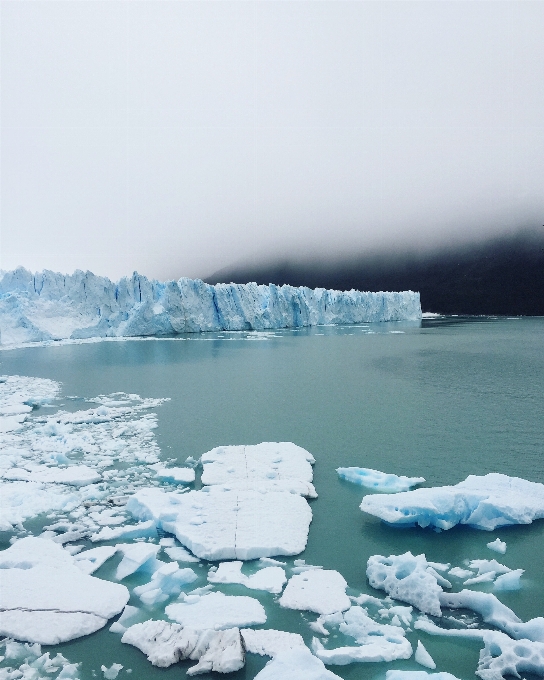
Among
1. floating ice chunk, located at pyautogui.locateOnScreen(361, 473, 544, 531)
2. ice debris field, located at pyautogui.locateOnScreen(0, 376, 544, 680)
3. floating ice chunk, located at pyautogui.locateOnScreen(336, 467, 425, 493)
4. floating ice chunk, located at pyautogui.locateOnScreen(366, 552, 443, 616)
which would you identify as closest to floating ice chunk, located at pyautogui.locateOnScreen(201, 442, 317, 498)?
ice debris field, located at pyautogui.locateOnScreen(0, 376, 544, 680)

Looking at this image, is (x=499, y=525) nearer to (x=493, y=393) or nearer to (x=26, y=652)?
(x=26, y=652)

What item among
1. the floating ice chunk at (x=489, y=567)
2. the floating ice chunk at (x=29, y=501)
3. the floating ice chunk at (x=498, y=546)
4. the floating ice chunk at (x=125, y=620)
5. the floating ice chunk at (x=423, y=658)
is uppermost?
the floating ice chunk at (x=29, y=501)

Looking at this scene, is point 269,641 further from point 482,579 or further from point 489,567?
point 489,567

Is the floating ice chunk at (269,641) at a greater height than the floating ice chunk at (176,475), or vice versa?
the floating ice chunk at (176,475)

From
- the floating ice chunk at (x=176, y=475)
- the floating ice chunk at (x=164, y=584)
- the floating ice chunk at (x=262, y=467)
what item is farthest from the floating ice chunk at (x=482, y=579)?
the floating ice chunk at (x=176, y=475)

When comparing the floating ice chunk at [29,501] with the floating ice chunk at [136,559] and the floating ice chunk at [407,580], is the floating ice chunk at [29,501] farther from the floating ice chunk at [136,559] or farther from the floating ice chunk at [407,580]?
the floating ice chunk at [407,580]
